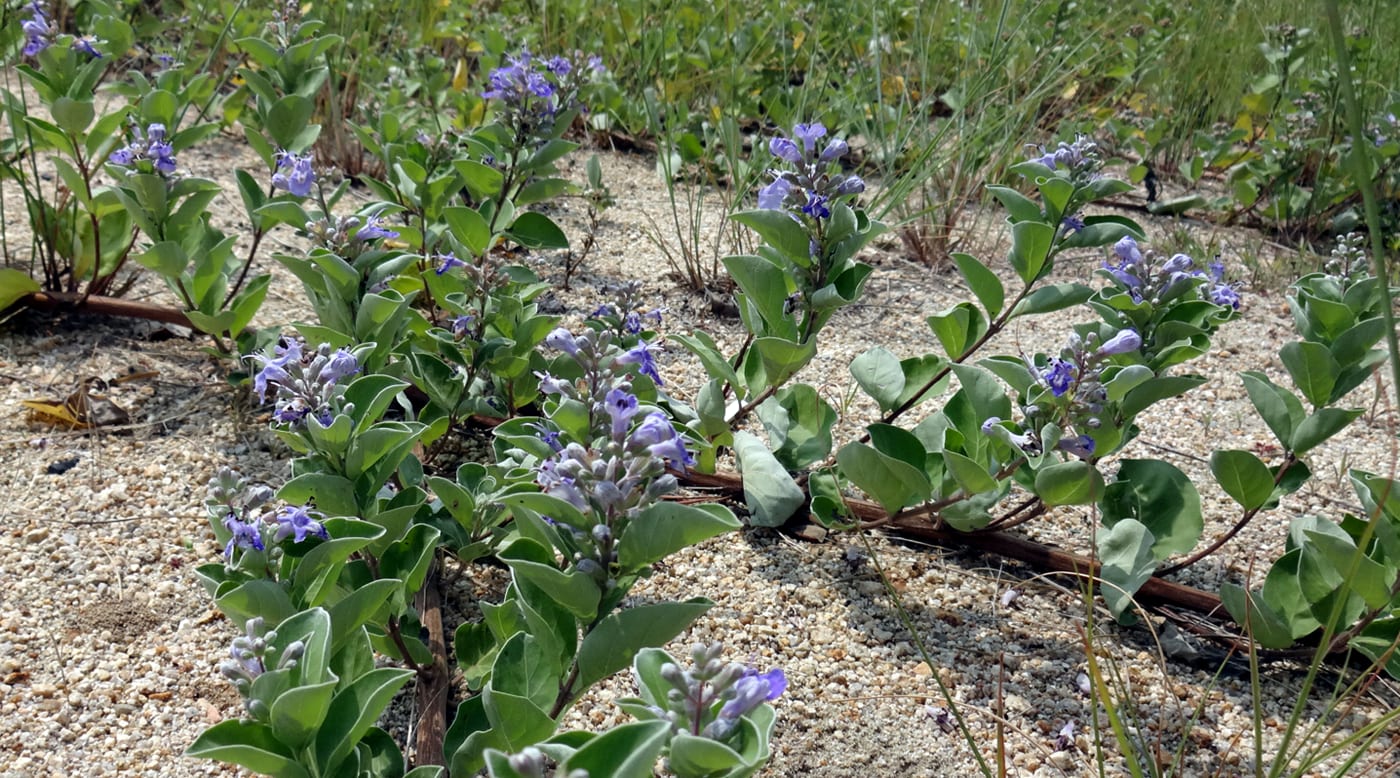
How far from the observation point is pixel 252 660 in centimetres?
126

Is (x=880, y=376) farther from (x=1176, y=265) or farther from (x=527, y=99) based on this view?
(x=527, y=99)

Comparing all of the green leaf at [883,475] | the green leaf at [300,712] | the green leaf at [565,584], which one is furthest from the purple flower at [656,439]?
the green leaf at [883,475]

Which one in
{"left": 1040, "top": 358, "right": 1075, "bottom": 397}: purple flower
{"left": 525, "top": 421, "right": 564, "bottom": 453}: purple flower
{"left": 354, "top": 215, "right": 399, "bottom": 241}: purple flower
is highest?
{"left": 1040, "top": 358, "right": 1075, "bottom": 397}: purple flower

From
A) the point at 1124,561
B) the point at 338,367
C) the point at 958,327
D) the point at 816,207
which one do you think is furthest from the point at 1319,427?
the point at 338,367

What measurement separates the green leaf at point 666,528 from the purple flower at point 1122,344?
76 cm

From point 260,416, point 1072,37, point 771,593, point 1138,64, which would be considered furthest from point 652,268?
point 1138,64

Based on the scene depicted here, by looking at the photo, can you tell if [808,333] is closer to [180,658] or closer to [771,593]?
[771,593]

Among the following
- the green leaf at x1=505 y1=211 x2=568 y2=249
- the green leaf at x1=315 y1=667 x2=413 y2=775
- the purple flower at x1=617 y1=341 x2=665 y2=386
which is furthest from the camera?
the green leaf at x1=505 y1=211 x2=568 y2=249

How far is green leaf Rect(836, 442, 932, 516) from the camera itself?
1.80 m

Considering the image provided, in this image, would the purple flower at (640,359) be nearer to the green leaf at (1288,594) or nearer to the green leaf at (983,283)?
the green leaf at (983,283)

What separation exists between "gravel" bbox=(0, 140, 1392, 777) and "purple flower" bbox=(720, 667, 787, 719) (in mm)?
453

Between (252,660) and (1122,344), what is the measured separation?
4.34 ft

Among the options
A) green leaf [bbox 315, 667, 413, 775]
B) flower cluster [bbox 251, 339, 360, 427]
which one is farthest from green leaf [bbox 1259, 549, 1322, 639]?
flower cluster [bbox 251, 339, 360, 427]

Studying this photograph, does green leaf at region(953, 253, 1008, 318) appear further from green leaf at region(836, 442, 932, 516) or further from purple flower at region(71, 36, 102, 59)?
purple flower at region(71, 36, 102, 59)
